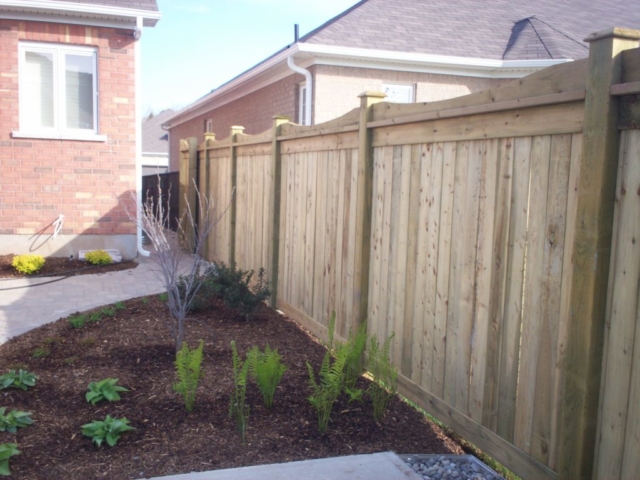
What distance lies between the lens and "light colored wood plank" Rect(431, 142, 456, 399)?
148 inches

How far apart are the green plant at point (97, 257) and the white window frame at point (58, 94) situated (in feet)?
6.40

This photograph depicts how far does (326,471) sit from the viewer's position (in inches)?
127

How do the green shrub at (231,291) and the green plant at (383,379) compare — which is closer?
the green plant at (383,379)

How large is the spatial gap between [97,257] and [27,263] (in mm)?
1073

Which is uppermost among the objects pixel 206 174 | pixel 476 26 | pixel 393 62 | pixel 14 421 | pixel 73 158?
pixel 476 26

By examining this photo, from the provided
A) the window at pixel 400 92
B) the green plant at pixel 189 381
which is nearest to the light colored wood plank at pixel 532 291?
the green plant at pixel 189 381

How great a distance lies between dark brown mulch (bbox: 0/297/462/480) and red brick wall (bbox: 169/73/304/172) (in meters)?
8.05

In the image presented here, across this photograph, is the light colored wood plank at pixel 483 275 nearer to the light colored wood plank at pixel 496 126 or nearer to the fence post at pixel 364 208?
the light colored wood plank at pixel 496 126

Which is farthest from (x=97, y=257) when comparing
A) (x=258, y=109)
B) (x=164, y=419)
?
(x=164, y=419)

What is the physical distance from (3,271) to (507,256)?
8526 millimetres

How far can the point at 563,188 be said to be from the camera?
9.45 feet

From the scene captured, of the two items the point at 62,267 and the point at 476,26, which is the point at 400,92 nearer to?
the point at 476,26

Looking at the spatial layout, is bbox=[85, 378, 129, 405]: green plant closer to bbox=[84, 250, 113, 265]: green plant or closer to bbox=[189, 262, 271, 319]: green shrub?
bbox=[189, 262, 271, 319]: green shrub

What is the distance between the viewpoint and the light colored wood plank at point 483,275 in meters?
3.38
